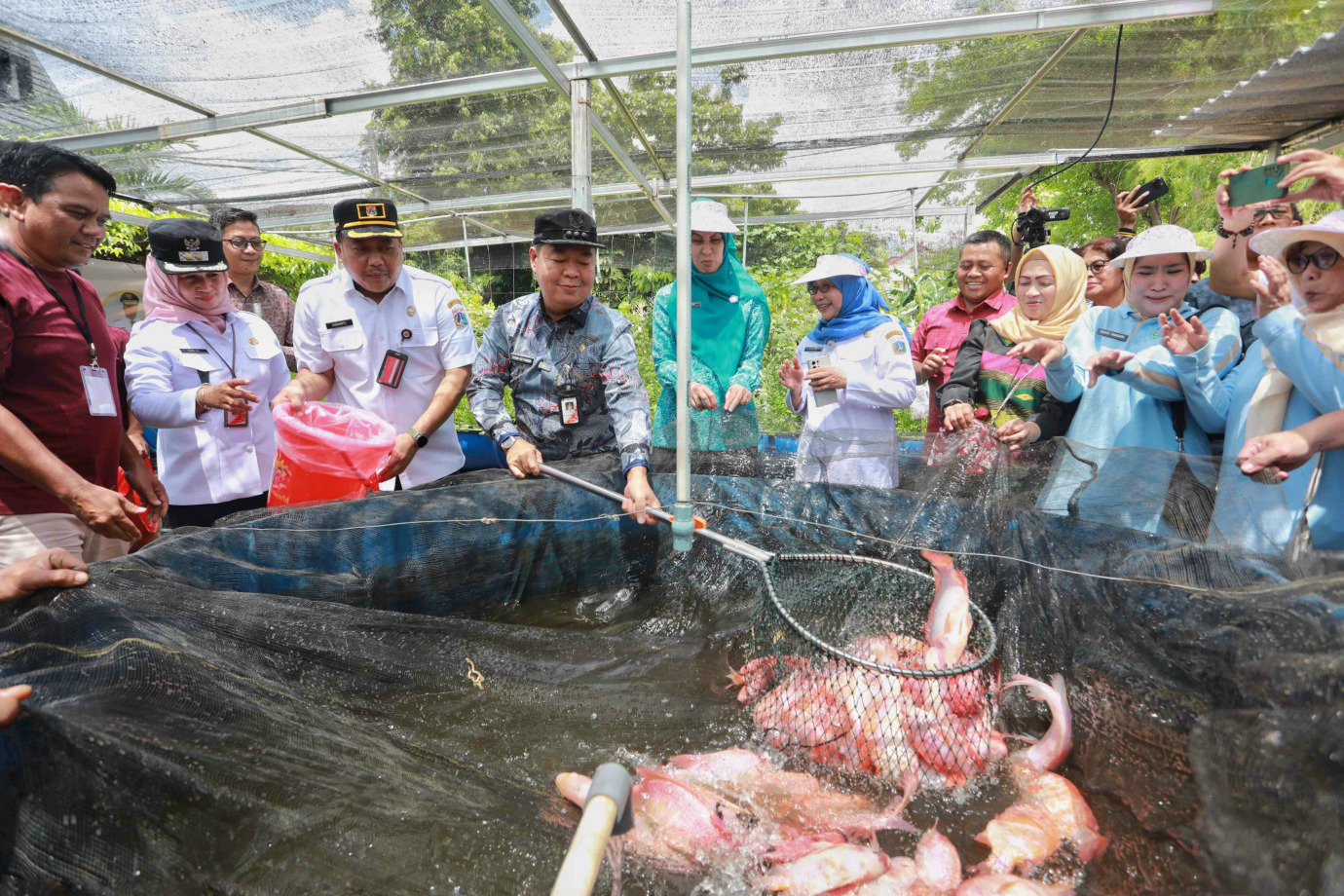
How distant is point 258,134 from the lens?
20.6ft

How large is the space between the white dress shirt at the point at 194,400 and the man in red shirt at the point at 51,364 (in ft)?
1.50

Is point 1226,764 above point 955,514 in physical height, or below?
below

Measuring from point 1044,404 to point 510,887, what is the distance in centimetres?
295

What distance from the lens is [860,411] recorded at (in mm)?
3299

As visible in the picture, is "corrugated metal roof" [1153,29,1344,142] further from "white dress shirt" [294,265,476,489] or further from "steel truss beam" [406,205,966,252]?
"white dress shirt" [294,265,476,489]

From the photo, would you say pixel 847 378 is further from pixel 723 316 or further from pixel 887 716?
pixel 887 716

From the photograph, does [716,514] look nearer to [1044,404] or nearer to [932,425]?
[1044,404]

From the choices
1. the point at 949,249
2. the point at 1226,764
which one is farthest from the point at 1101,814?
the point at 949,249

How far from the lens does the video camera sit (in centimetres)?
477

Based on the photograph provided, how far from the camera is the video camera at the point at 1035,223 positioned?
477 cm

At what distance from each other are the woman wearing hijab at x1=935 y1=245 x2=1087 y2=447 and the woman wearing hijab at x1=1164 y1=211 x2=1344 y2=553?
3.32 ft

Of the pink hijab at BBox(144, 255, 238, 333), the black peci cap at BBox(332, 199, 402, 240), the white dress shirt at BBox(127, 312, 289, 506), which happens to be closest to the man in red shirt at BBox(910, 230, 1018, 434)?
the black peci cap at BBox(332, 199, 402, 240)

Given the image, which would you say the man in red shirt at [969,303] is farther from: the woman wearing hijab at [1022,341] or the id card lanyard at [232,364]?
the id card lanyard at [232,364]

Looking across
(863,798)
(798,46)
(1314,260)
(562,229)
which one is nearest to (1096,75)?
(798,46)
